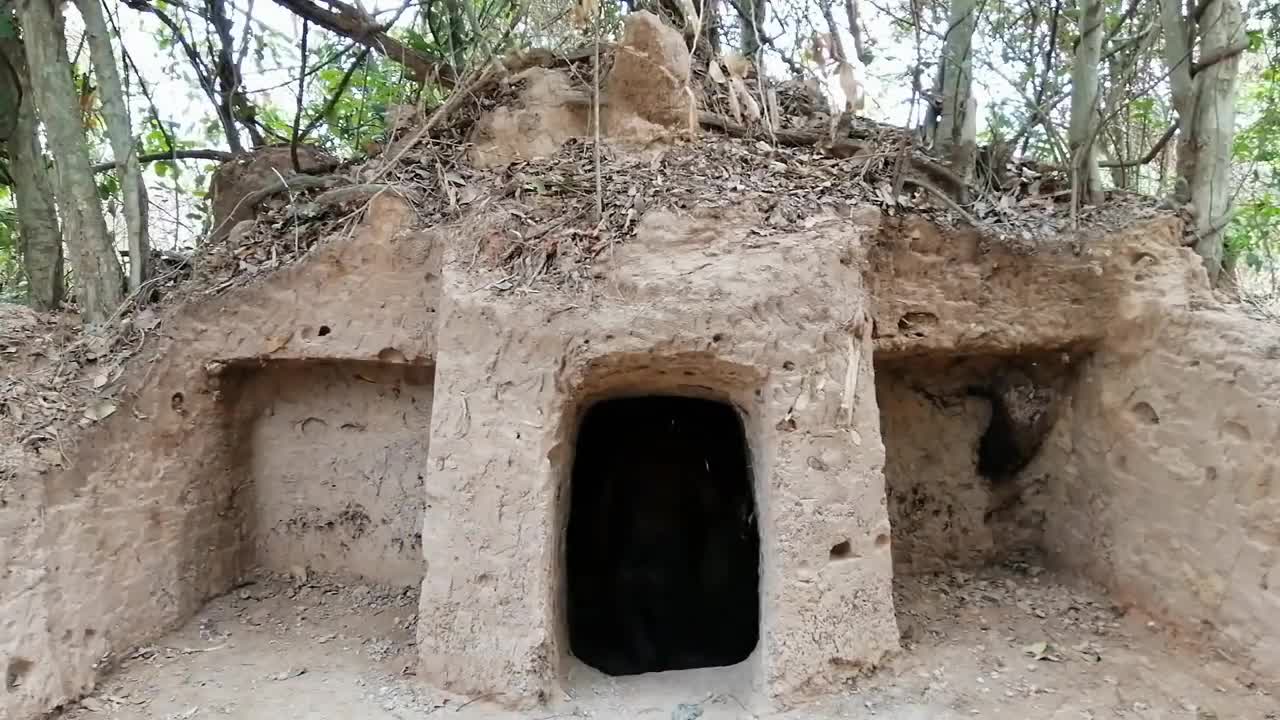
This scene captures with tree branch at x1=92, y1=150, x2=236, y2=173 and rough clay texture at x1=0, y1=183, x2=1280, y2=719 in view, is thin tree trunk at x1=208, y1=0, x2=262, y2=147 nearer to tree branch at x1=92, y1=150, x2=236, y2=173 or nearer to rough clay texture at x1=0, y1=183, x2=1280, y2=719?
tree branch at x1=92, y1=150, x2=236, y2=173

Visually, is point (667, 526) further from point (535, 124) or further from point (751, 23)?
point (751, 23)

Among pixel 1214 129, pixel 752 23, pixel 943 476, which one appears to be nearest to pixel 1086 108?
pixel 1214 129

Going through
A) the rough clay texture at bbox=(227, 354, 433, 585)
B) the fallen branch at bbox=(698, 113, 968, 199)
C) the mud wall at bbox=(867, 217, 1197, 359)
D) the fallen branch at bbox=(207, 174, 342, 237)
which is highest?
the fallen branch at bbox=(698, 113, 968, 199)

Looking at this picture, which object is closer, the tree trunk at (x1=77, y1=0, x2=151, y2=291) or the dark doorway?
the tree trunk at (x1=77, y1=0, x2=151, y2=291)

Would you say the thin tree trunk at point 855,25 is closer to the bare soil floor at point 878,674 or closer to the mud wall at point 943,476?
the mud wall at point 943,476

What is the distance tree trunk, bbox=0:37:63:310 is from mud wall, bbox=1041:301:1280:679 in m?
6.07

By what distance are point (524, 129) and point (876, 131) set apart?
2.12m

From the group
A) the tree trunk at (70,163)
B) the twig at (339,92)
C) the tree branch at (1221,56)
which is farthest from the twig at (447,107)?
the tree branch at (1221,56)

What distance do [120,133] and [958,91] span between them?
4.92 metres

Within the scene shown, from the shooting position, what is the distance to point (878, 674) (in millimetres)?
3277

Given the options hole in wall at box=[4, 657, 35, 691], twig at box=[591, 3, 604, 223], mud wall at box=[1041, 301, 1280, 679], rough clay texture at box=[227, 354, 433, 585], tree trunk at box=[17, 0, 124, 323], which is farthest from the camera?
rough clay texture at box=[227, 354, 433, 585]

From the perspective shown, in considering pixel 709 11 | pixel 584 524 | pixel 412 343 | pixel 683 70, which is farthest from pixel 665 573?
pixel 709 11

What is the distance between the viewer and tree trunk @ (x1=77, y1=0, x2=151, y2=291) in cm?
427

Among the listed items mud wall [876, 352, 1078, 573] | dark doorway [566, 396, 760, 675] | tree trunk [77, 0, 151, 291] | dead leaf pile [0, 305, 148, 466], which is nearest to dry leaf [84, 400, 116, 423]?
dead leaf pile [0, 305, 148, 466]
